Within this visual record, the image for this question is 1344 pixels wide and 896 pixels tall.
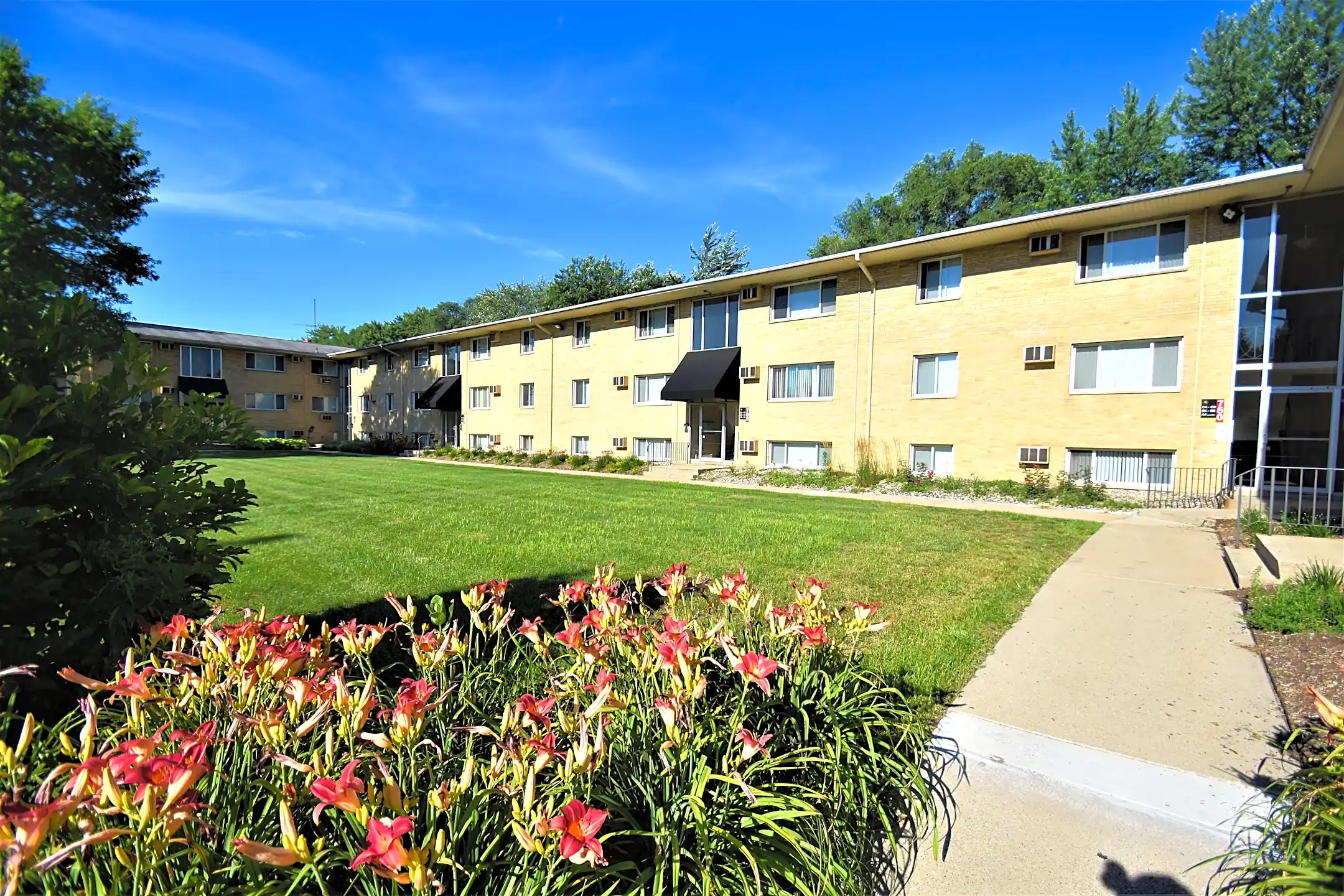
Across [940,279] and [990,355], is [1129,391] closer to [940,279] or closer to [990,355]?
[990,355]

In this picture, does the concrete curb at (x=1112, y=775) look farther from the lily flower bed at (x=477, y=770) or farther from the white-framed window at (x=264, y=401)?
the white-framed window at (x=264, y=401)

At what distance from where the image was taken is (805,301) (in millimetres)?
21344

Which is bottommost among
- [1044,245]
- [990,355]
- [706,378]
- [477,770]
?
[477,770]

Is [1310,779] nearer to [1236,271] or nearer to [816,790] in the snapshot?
[816,790]

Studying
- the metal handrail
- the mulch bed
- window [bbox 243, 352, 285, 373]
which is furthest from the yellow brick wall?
window [bbox 243, 352, 285, 373]

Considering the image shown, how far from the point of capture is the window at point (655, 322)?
25453 mm

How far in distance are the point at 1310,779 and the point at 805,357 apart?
19.0 metres

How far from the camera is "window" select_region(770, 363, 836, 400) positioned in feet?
67.5

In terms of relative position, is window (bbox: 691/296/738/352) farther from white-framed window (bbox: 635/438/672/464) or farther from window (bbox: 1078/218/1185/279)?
window (bbox: 1078/218/1185/279)

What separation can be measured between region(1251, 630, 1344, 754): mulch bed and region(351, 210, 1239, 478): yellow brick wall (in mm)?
11946

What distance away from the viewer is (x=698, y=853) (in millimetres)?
2029

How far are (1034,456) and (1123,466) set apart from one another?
6.35 feet

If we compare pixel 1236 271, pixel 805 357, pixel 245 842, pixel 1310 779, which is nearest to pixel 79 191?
pixel 805 357

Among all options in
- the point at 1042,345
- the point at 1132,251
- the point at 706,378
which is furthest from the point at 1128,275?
the point at 706,378
